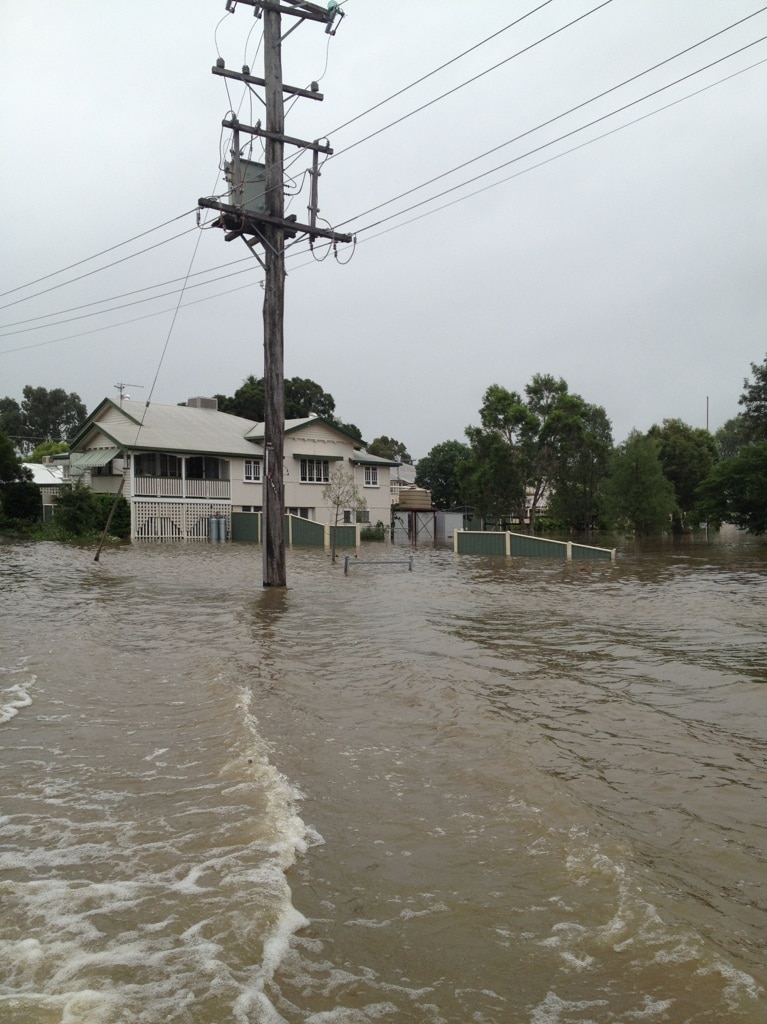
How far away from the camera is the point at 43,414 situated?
105938 mm

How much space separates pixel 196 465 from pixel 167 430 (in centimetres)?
249

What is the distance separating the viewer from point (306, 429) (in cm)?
4750

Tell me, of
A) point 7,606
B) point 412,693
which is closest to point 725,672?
point 412,693

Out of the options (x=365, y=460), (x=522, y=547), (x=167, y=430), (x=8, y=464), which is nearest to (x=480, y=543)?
(x=522, y=547)

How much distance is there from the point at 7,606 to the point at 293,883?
1263 centimetres

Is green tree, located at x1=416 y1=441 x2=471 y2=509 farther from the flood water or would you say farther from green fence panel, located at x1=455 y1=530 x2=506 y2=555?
the flood water

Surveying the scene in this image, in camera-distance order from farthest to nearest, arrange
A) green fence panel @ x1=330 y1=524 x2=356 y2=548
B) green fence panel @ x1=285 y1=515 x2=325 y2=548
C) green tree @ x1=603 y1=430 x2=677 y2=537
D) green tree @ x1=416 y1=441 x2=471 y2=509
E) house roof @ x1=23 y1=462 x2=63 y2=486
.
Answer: green tree @ x1=416 y1=441 x2=471 y2=509 < house roof @ x1=23 y1=462 x2=63 y2=486 < green tree @ x1=603 y1=430 x2=677 y2=537 < green fence panel @ x1=285 y1=515 x2=325 y2=548 < green fence panel @ x1=330 y1=524 x2=356 y2=548

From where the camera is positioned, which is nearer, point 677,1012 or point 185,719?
point 677,1012

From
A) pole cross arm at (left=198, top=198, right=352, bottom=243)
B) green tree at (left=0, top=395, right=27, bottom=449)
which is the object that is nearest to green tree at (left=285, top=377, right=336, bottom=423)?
green tree at (left=0, top=395, right=27, bottom=449)

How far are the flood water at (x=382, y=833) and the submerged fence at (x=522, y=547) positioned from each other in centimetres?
1981

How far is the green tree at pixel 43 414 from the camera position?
104m

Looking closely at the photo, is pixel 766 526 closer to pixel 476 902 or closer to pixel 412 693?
pixel 412 693

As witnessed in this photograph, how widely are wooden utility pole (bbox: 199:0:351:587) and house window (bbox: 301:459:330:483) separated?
29.4 meters

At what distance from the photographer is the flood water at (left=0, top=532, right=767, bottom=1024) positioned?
3127mm
